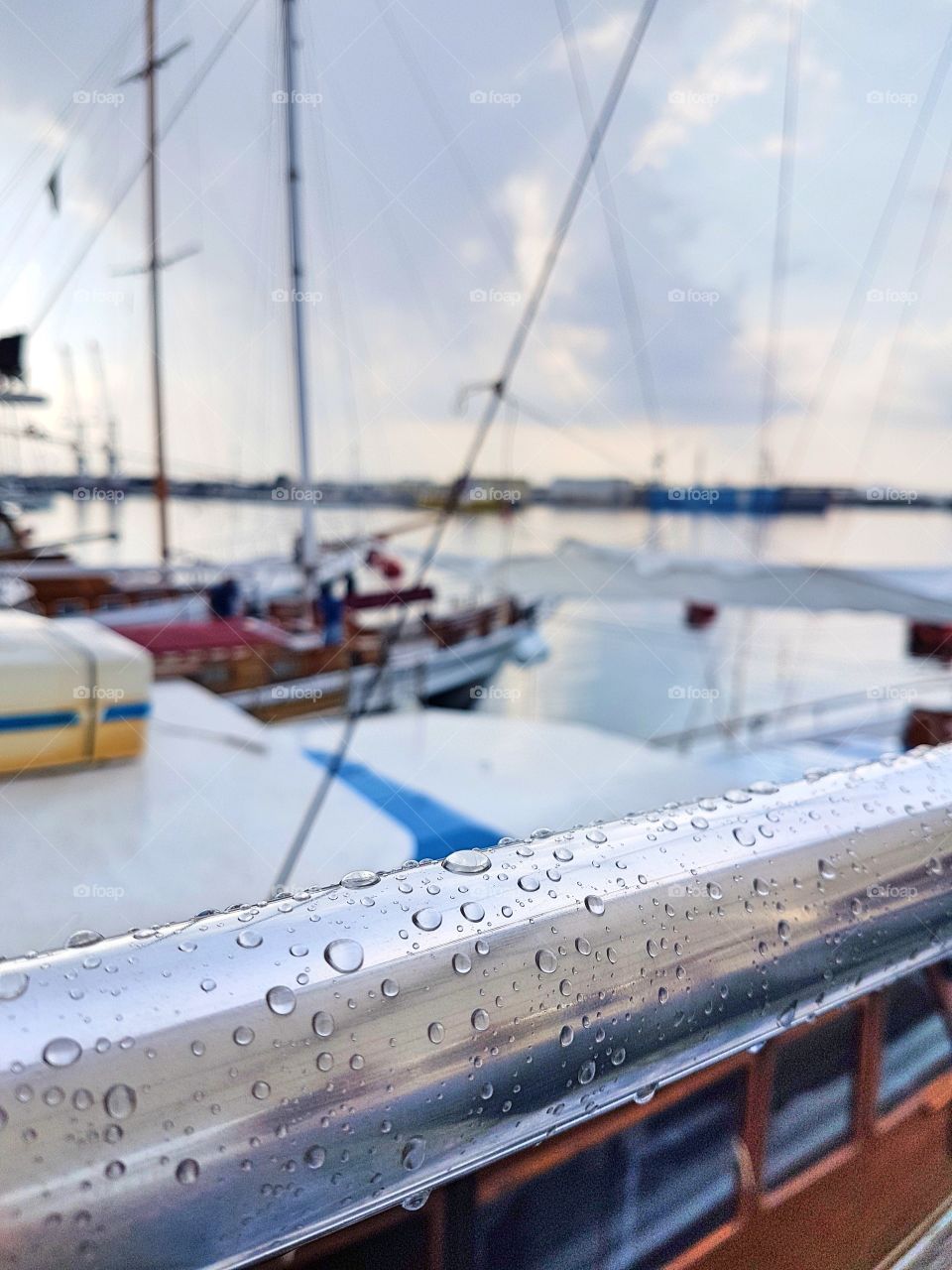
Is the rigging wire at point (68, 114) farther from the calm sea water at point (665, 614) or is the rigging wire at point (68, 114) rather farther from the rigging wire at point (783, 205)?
the rigging wire at point (783, 205)

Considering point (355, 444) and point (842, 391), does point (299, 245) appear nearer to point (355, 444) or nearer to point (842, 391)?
point (355, 444)

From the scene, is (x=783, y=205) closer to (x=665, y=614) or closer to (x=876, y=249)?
(x=876, y=249)

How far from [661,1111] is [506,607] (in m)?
5.74

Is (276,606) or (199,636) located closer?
(199,636)

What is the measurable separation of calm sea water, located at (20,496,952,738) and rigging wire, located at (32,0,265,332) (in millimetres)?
1214

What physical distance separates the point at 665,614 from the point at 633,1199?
703 centimetres

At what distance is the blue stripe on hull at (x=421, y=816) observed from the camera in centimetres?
171

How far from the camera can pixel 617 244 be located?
293 centimetres

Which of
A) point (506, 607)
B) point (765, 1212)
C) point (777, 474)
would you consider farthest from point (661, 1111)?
point (506, 607)

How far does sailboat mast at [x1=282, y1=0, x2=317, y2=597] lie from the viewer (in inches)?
148

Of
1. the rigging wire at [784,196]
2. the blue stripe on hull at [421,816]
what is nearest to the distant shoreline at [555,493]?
the rigging wire at [784,196]

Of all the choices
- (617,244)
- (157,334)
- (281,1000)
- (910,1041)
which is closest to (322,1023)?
(281,1000)

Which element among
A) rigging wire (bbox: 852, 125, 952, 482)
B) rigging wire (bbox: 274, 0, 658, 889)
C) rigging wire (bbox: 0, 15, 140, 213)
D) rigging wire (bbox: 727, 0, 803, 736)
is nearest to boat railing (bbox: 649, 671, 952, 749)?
rigging wire (bbox: 852, 125, 952, 482)

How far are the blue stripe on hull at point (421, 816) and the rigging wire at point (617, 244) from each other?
1706mm
